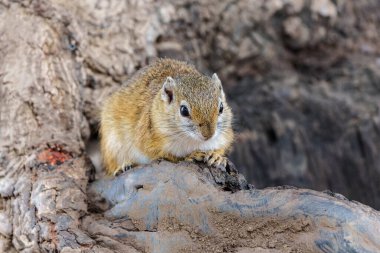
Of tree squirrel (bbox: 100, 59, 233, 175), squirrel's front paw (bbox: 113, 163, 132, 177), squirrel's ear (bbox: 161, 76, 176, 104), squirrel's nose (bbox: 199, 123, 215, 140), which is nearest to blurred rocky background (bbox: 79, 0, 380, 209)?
tree squirrel (bbox: 100, 59, 233, 175)

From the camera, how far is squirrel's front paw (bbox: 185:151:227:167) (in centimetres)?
437

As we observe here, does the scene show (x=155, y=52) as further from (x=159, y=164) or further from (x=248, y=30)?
(x=159, y=164)

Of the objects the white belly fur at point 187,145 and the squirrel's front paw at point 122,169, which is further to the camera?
the squirrel's front paw at point 122,169

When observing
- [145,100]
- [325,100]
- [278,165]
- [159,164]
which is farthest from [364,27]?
[159,164]

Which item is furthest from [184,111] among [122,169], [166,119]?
[122,169]

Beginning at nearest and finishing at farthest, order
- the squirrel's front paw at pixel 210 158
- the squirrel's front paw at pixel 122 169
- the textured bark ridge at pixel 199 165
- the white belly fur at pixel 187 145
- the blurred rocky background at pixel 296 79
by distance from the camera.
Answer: the textured bark ridge at pixel 199 165
the squirrel's front paw at pixel 210 158
the white belly fur at pixel 187 145
the squirrel's front paw at pixel 122 169
the blurred rocky background at pixel 296 79

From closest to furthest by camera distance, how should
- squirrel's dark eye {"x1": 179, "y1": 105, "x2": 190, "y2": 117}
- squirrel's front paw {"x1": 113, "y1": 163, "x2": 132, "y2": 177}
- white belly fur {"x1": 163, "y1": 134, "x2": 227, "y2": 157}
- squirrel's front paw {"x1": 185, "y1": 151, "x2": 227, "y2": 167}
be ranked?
squirrel's front paw {"x1": 185, "y1": 151, "x2": 227, "y2": 167}, squirrel's dark eye {"x1": 179, "y1": 105, "x2": 190, "y2": 117}, white belly fur {"x1": 163, "y1": 134, "x2": 227, "y2": 157}, squirrel's front paw {"x1": 113, "y1": 163, "x2": 132, "y2": 177}

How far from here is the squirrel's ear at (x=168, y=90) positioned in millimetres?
4844

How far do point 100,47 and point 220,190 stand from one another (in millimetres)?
2191

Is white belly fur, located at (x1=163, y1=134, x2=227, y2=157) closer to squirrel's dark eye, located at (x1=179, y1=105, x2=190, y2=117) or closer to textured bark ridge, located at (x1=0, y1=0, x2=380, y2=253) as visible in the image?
squirrel's dark eye, located at (x1=179, y1=105, x2=190, y2=117)

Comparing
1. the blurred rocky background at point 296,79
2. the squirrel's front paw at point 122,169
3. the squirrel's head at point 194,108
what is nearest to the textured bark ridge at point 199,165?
the blurred rocky background at point 296,79

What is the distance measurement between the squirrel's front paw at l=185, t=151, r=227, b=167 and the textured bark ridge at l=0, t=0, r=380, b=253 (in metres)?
0.09

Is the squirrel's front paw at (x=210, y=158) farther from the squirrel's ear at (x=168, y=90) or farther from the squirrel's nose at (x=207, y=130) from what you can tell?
the squirrel's ear at (x=168, y=90)

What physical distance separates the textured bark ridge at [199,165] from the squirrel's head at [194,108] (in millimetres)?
350
